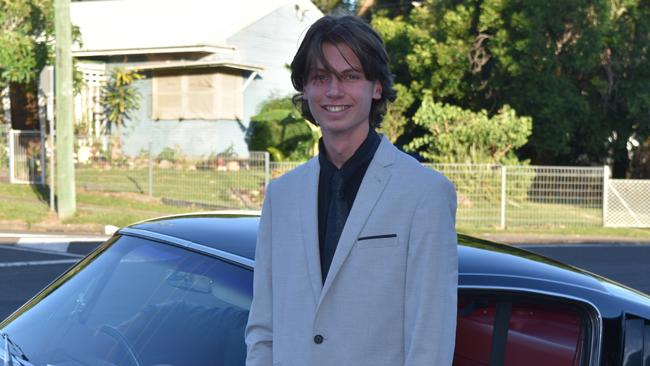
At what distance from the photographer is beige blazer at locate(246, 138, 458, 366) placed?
88.8 inches

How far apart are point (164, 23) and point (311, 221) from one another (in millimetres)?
26456

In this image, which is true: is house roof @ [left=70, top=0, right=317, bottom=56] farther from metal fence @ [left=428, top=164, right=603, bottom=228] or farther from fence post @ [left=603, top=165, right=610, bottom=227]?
fence post @ [left=603, top=165, right=610, bottom=227]

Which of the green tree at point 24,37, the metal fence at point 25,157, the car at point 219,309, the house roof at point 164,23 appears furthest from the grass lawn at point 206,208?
the car at point 219,309

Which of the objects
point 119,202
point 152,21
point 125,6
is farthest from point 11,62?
point 125,6

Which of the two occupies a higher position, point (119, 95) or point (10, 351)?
point (119, 95)

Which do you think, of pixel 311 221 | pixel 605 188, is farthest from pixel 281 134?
pixel 311 221

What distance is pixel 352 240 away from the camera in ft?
7.56

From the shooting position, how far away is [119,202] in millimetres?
19547

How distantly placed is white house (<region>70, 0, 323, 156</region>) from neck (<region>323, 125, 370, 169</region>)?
22811 millimetres

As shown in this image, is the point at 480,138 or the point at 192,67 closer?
the point at 480,138

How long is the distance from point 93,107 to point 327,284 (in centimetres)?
2504

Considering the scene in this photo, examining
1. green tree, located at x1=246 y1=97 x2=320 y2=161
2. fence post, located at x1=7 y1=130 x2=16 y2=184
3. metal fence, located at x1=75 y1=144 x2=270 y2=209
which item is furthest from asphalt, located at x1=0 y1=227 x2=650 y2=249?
green tree, located at x1=246 y1=97 x2=320 y2=161

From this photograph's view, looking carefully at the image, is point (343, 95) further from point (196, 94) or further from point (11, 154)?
point (196, 94)

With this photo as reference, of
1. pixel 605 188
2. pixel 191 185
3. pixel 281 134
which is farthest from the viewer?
pixel 281 134
